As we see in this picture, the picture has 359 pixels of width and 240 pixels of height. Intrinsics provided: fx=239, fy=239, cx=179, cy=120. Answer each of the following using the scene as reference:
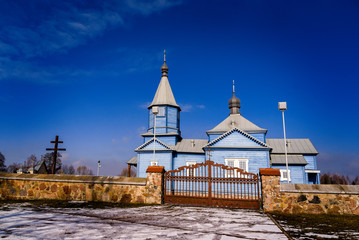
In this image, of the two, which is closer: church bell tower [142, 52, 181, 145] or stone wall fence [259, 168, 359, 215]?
stone wall fence [259, 168, 359, 215]

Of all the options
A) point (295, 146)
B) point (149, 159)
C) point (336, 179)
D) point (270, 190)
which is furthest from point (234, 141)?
point (336, 179)

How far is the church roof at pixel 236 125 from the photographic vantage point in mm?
25428

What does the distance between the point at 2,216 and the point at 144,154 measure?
17.7m

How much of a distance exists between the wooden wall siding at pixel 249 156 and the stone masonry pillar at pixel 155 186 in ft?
38.8

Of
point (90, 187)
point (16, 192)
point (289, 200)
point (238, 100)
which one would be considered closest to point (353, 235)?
point (289, 200)

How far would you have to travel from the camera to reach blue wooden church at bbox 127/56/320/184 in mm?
21000

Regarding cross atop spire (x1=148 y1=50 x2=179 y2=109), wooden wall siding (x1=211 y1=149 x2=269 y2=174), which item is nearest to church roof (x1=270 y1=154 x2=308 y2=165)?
wooden wall siding (x1=211 y1=149 x2=269 y2=174)

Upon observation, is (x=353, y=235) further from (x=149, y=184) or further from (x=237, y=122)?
(x=237, y=122)

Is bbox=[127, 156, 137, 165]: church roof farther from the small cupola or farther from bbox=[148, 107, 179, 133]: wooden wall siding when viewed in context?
the small cupola

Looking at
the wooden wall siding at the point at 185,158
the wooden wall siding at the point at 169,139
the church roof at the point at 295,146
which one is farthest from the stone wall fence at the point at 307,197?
the church roof at the point at 295,146

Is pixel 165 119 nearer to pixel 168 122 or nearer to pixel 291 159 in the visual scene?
pixel 168 122

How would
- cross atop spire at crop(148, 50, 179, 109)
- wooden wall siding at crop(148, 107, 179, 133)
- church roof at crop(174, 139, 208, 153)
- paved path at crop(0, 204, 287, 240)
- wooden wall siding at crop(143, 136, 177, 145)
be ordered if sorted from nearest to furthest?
paved path at crop(0, 204, 287, 240)
church roof at crop(174, 139, 208, 153)
wooden wall siding at crop(143, 136, 177, 145)
wooden wall siding at crop(148, 107, 179, 133)
cross atop spire at crop(148, 50, 179, 109)

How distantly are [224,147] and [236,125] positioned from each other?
6.17 meters

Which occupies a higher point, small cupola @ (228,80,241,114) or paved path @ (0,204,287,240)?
small cupola @ (228,80,241,114)
